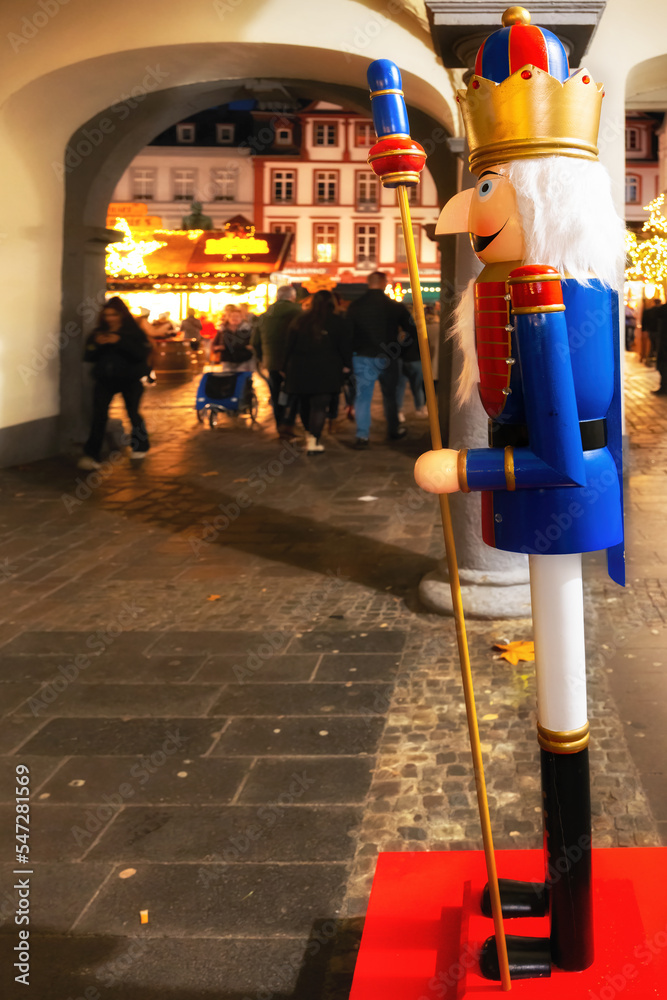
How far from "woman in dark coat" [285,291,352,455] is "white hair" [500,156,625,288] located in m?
8.64

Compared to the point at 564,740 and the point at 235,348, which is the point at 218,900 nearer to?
Answer: the point at 564,740

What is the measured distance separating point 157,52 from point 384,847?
8001mm

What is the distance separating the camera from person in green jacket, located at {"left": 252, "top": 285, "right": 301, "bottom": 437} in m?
11.8

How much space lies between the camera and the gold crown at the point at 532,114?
1.74 metres

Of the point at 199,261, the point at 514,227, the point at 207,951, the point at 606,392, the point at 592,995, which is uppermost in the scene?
the point at 199,261

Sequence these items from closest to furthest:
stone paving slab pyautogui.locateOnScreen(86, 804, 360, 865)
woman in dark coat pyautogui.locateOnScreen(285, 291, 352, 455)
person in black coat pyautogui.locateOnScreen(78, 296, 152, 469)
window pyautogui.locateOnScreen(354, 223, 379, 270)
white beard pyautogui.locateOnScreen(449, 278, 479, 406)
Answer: white beard pyautogui.locateOnScreen(449, 278, 479, 406), stone paving slab pyautogui.locateOnScreen(86, 804, 360, 865), person in black coat pyautogui.locateOnScreen(78, 296, 152, 469), woman in dark coat pyautogui.locateOnScreen(285, 291, 352, 455), window pyautogui.locateOnScreen(354, 223, 379, 270)

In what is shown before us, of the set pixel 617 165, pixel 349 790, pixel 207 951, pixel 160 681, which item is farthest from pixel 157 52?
pixel 207 951

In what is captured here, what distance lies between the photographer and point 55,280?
10.7 metres

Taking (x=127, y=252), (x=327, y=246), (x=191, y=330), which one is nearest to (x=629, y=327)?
(x=191, y=330)

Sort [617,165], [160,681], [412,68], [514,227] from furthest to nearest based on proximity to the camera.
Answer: [412,68]
[617,165]
[160,681]
[514,227]

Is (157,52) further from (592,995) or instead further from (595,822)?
(592,995)

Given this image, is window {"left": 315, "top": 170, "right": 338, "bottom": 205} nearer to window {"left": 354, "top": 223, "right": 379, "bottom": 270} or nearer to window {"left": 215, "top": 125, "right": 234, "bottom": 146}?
window {"left": 354, "top": 223, "right": 379, "bottom": 270}

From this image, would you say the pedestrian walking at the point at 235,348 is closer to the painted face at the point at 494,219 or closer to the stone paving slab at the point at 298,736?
the stone paving slab at the point at 298,736

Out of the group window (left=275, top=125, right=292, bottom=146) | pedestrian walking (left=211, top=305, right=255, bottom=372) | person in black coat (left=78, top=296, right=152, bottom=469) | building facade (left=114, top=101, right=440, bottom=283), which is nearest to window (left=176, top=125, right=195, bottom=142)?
building facade (left=114, top=101, right=440, bottom=283)
